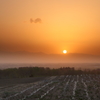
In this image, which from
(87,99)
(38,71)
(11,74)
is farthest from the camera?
(38,71)

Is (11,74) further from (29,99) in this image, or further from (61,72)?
(29,99)

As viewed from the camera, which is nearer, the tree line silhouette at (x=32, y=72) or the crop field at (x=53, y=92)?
the crop field at (x=53, y=92)

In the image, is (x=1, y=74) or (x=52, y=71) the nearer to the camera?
(x=1, y=74)

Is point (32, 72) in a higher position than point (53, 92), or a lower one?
higher

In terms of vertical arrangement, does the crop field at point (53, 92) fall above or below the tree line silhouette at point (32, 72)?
below

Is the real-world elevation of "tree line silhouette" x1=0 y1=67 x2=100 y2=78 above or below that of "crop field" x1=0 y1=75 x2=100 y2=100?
above

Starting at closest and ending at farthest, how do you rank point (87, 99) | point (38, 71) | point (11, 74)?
point (87, 99) < point (11, 74) < point (38, 71)

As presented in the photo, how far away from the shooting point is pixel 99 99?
14062 mm

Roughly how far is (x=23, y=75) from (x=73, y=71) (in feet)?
37.3

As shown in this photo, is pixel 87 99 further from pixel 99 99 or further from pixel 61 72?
pixel 61 72

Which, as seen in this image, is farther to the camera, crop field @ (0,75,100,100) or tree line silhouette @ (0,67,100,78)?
tree line silhouette @ (0,67,100,78)

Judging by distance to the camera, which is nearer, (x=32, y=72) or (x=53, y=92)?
(x=53, y=92)

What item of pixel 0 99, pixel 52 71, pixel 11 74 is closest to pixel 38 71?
pixel 52 71

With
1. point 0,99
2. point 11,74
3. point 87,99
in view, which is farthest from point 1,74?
point 87,99
